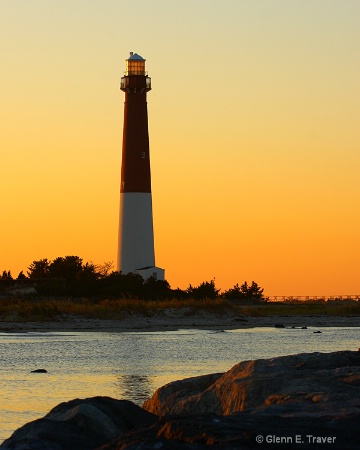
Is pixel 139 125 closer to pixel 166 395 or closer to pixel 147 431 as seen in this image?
pixel 166 395

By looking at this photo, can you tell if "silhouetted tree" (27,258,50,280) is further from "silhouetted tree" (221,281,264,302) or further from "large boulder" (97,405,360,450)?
"large boulder" (97,405,360,450)

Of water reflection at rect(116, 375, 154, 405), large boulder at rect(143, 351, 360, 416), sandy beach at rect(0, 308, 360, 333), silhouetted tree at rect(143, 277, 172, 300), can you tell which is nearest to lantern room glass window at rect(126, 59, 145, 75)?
silhouetted tree at rect(143, 277, 172, 300)

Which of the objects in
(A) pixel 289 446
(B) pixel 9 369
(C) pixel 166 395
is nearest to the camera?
(A) pixel 289 446

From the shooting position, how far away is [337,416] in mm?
7973

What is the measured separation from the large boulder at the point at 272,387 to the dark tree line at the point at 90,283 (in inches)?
1857

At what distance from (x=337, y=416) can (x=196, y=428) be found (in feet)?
3.87

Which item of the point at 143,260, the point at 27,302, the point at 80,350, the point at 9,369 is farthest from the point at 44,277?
the point at 9,369

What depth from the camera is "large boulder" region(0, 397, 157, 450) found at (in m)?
9.11

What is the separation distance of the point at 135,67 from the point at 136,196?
1070 centimetres

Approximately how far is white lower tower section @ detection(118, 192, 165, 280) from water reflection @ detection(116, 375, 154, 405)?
35.7 m

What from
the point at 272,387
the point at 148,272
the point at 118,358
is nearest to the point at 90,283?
the point at 148,272

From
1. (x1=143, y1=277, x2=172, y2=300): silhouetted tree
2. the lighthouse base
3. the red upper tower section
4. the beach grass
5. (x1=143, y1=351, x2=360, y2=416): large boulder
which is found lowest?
(x1=143, y1=351, x2=360, y2=416): large boulder

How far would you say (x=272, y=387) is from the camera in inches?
432

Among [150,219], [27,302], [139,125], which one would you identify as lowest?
[27,302]
